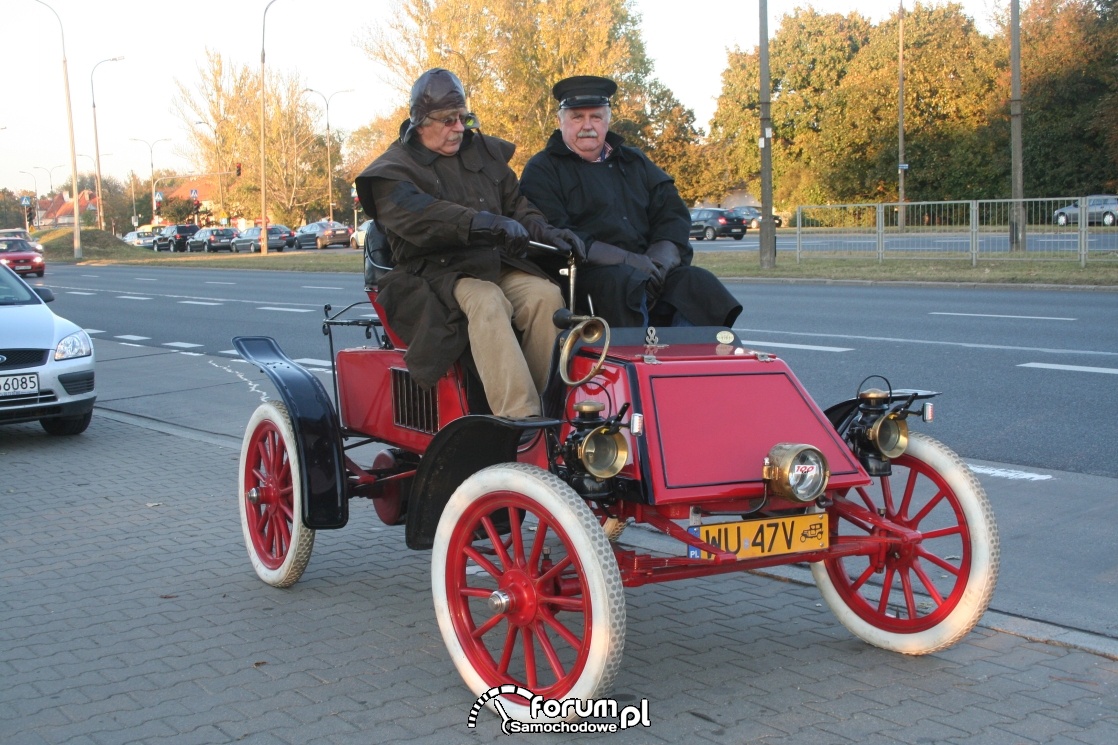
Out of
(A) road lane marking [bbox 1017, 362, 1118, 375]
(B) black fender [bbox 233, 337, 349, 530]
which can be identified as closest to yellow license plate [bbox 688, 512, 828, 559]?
(B) black fender [bbox 233, 337, 349, 530]

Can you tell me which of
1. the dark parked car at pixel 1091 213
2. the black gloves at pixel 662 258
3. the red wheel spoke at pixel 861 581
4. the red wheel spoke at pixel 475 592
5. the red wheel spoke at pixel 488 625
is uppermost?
the dark parked car at pixel 1091 213

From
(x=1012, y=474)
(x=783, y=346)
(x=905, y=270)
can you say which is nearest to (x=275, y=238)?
(x=905, y=270)

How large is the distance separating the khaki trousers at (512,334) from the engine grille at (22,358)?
573 cm

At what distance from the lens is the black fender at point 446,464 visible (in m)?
4.00

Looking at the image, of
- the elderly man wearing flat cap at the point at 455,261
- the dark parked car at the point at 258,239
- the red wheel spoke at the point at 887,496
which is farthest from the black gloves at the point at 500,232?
the dark parked car at the point at 258,239

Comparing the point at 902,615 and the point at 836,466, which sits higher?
the point at 836,466

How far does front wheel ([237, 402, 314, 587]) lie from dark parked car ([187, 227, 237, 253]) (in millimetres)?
59650

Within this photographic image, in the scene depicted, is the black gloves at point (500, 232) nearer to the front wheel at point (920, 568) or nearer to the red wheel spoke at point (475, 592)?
the red wheel spoke at point (475, 592)

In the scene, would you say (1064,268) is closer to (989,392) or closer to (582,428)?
(989,392)

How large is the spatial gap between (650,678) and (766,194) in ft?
75.5

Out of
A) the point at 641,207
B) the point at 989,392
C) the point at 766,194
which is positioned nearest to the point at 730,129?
the point at 766,194

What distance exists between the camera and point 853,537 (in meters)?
3.96

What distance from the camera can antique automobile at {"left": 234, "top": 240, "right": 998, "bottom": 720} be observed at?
11.5ft

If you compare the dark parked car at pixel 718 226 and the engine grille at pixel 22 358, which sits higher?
the dark parked car at pixel 718 226
